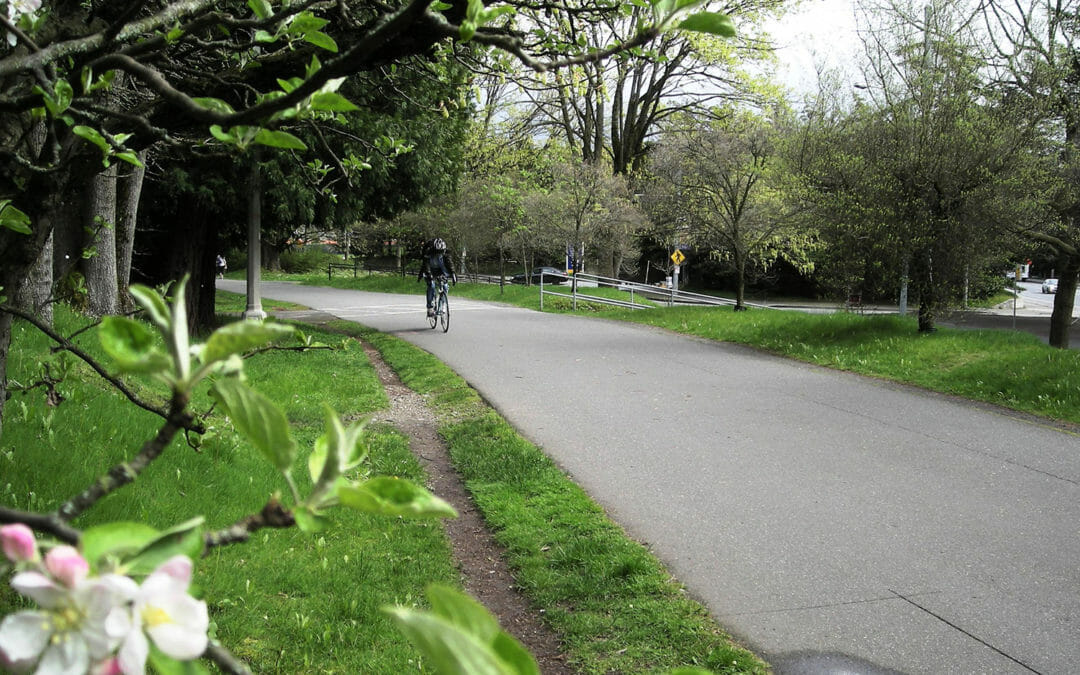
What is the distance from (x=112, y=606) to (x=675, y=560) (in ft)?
16.1

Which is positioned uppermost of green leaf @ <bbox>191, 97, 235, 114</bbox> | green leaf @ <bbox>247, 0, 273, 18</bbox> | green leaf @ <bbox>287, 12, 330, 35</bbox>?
green leaf @ <bbox>247, 0, 273, 18</bbox>

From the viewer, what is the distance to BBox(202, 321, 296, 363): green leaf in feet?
2.17

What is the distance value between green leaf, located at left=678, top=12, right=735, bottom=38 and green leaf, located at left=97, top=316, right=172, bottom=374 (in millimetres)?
942

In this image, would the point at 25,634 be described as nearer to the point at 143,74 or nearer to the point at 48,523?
the point at 48,523

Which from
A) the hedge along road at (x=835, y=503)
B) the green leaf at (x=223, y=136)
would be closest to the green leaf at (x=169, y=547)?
the green leaf at (x=223, y=136)

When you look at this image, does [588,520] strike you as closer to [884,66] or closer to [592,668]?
[592,668]

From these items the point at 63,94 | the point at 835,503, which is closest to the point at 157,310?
the point at 63,94

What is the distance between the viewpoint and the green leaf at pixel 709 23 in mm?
1301

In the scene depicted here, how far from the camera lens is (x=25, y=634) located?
1.86 feet

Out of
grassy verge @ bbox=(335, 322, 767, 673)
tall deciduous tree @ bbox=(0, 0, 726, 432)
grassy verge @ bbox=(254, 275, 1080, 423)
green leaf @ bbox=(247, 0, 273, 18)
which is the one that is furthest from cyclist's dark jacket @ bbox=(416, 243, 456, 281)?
green leaf @ bbox=(247, 0, 273, 18)

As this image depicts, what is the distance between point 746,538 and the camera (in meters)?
5.55

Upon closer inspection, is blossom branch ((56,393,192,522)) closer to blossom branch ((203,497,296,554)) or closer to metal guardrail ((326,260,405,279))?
blossom branch ((203,497,296,554))

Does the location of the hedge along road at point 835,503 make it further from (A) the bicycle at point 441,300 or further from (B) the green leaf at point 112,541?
(A) the bicycle at point 441,300

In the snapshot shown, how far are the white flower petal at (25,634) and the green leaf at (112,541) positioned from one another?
8 centimetres
